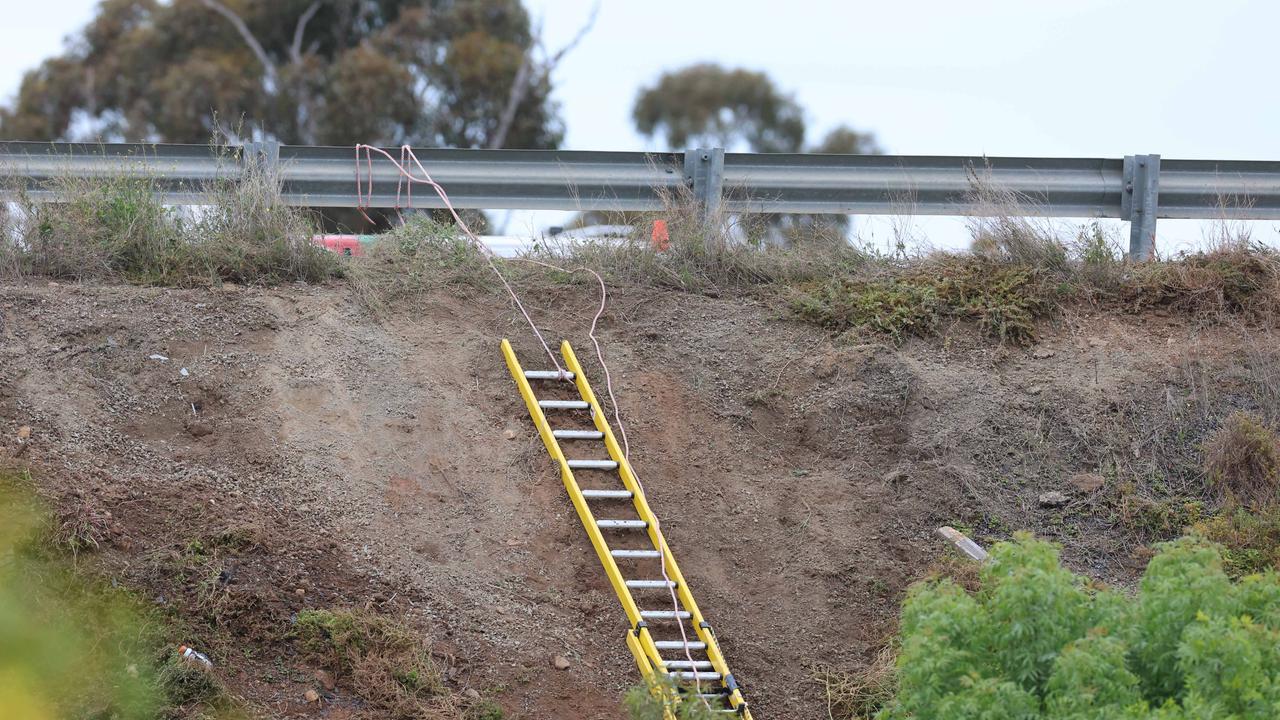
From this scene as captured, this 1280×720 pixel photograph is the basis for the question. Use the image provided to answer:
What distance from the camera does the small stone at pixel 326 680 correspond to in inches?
271

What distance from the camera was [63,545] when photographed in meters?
7.06

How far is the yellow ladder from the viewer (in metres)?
7.34

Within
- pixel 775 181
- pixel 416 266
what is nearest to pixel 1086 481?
pixel 775 181

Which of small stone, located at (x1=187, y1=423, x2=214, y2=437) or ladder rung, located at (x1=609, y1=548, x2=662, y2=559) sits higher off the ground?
small stone, located at (x1=187, y1=423, x2=214, y2=437)

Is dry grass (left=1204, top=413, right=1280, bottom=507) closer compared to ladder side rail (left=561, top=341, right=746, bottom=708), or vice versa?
ladder side rail (left=561, top=341, right=746, bottom=708)

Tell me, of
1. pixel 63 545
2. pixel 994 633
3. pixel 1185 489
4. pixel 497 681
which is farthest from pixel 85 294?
pixel 1185 489

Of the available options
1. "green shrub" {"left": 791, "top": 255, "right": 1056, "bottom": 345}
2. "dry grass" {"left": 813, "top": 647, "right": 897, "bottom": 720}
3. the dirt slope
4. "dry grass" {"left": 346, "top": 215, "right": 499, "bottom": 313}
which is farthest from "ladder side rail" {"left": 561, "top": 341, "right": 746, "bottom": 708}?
"green shrub" {"left": 791, "top": 255, "right": 1056, "bottom": 345}

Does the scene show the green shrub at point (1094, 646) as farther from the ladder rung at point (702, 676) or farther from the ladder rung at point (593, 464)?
the ladder rung at point (593, 464)

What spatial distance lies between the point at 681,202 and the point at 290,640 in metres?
4.98

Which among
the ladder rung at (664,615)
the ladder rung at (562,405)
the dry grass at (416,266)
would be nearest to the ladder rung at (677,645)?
the ladder rung at (664,615)

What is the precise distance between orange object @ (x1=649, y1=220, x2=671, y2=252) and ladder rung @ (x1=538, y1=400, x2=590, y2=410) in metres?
→ 1.78

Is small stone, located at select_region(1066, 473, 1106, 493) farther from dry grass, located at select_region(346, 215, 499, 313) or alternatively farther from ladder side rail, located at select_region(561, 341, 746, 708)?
dry grass, located at select_region(346, 215, 499, 313)

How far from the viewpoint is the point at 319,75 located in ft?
89.9

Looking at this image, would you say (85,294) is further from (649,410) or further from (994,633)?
(994,633)
